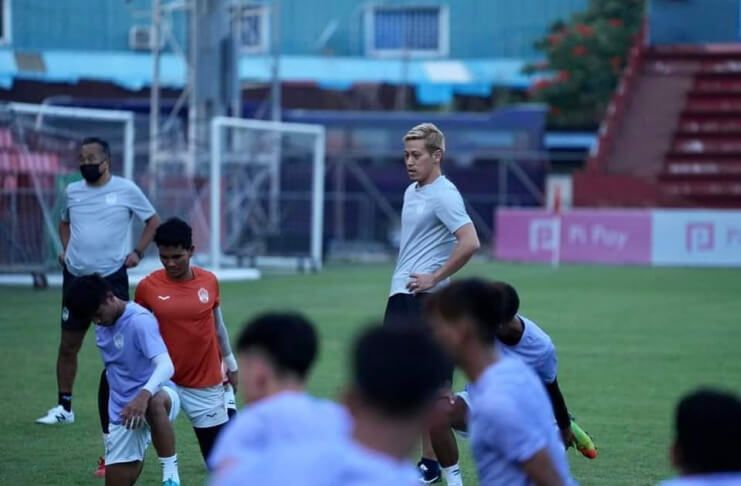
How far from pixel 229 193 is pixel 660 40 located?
1624 cm

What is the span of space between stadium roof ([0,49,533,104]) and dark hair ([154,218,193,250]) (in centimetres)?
3593

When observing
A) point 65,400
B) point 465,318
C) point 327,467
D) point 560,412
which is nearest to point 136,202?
point 65,400

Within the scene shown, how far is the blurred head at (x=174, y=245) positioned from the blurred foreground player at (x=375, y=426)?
408 centimetres

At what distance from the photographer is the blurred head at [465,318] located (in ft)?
16.5

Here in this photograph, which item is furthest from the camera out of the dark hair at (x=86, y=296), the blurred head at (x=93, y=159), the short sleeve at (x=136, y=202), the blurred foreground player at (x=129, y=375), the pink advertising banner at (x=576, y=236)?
the pink advertising banner at (x=576, y=236)

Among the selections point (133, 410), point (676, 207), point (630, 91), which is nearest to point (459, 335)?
point (133, 410)

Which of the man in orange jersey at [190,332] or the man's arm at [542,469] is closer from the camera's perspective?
the man's arm at [542,469]

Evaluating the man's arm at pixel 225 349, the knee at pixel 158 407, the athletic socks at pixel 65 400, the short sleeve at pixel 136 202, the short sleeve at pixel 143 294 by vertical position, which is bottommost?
the athletic socks at pixel 65 400

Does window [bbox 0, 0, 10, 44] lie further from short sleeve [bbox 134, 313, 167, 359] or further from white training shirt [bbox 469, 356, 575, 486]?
white training shirt [bbox 469, 356, 575, 486]

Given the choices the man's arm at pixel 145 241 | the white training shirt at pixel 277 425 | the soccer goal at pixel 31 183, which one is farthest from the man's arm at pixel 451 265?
the soccer goal at pixel 31 183

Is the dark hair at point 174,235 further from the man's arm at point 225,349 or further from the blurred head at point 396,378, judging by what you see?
the blurred head at point 396,378

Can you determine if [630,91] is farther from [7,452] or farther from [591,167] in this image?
[7,452]

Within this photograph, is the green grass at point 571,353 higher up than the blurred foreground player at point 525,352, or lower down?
lower down

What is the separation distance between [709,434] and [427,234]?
15.0 ft
